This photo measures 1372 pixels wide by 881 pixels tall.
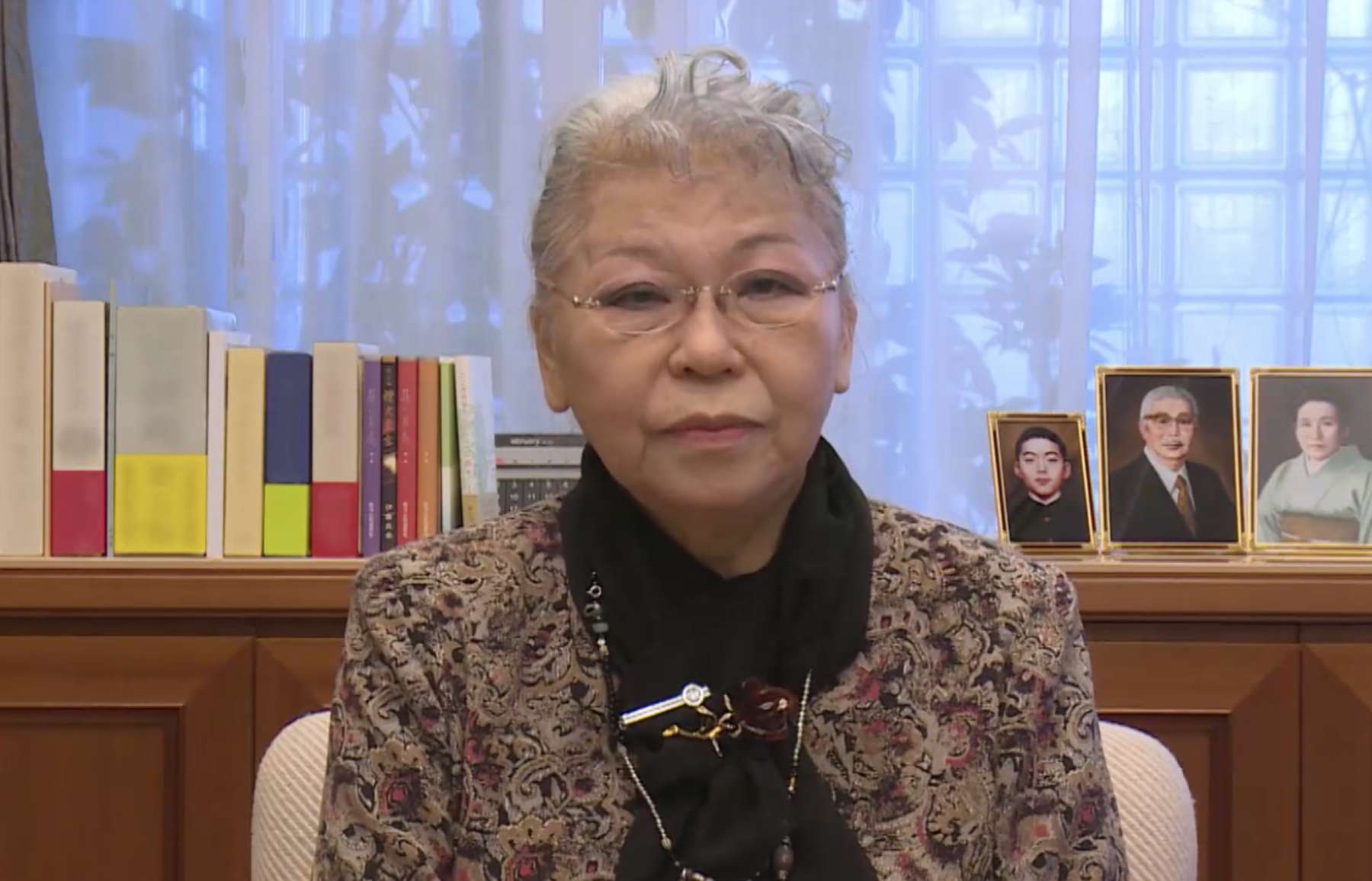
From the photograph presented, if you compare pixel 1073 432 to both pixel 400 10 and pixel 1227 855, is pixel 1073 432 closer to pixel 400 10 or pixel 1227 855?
pixel 1227 855

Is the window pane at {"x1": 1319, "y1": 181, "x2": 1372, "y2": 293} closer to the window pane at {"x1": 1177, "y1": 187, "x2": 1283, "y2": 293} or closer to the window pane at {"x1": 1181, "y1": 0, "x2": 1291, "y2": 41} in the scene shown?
the window pane at {"x1": 1177, "y1": 187, "x2": 1283, "y2": 293}

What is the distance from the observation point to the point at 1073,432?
2090 mm

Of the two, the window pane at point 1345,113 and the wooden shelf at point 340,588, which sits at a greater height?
the window pane at point 1345,113

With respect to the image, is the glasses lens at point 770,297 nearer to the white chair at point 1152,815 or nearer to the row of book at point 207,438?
the white chair at point 1152,815

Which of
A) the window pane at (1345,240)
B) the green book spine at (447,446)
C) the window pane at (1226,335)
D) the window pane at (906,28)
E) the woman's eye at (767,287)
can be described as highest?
the window pane at (906,28)

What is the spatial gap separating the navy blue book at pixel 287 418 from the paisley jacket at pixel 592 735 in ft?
2.86

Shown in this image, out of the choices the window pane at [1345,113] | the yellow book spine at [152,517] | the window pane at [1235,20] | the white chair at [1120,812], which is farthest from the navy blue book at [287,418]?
the window pane at [1345,113]

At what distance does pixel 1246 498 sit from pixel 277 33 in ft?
5.32

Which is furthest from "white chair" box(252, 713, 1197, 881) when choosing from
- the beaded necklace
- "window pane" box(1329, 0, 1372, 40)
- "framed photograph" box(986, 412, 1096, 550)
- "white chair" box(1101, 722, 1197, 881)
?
"window pane" box(1329, 0, 1372, 40)

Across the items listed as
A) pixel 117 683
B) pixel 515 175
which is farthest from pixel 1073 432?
pixel 117 683

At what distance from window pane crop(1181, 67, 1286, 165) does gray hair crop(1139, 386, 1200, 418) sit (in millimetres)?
525

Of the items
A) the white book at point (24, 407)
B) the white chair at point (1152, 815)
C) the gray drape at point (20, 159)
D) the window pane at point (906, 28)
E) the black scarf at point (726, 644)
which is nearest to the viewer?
the black scarf at point (726, 644)

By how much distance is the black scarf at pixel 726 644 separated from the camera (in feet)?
3.68

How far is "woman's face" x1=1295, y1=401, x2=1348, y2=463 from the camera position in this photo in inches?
80.8
